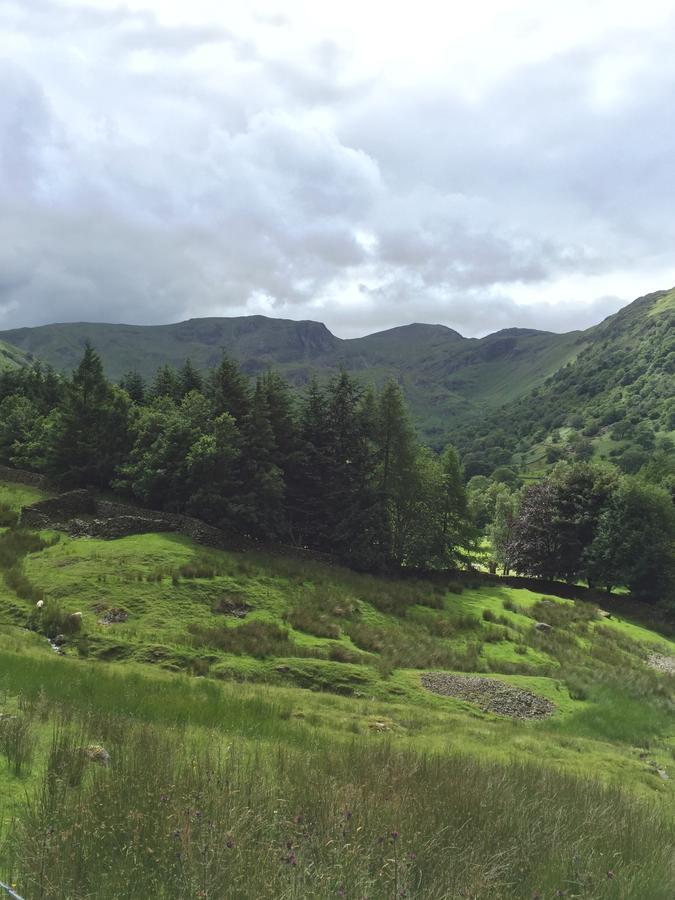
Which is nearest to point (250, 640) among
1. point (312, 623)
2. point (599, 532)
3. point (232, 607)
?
point (232, 607)

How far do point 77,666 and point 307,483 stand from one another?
3311cm

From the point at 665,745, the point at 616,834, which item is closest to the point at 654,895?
the point at 616,834

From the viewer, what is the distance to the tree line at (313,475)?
3741 centimetres

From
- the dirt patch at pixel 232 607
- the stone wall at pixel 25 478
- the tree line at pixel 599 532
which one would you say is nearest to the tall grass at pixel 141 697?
the dirt patch at pixel 232 607

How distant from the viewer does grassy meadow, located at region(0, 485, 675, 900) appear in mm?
4199

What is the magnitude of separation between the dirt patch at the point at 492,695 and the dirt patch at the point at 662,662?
1517 centimetres

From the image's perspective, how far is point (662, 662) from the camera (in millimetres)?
32500

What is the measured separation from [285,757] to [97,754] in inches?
91.6

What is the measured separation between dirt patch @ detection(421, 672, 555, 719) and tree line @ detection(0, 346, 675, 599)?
19.8 meters

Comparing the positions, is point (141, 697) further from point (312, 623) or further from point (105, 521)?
point (105, 521)

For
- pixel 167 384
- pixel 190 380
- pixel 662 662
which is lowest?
pixel 662 662

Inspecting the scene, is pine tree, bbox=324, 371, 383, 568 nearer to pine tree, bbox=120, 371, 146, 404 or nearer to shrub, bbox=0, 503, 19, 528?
shrub, bbox=0, 503, 19, 528

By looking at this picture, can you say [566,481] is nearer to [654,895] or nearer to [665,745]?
[665,745]

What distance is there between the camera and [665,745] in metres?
17.2
